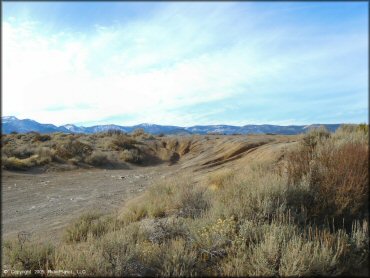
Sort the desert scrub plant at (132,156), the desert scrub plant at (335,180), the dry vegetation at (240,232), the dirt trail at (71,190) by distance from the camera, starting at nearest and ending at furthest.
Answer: the dry vegetation at (240,232) → the desert scrub plant at (335,180) → the dirt trail at (71,190) → the desert scrub plant at (132,156)

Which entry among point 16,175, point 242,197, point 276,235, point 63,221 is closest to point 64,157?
point 16,175

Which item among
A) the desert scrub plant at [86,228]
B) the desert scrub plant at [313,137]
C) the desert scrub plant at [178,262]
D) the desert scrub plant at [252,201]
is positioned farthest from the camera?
the desert scrub plant at [313,137]

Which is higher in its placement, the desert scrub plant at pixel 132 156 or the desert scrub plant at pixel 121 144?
the desert scrub plant at pixel 121 144

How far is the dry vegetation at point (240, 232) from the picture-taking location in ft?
16.5

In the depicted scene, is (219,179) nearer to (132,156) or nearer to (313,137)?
(313,137)

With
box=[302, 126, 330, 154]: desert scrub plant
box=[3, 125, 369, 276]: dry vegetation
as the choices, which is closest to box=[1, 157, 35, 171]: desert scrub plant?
box=[3, 125, 369, 276]: dry vegetation

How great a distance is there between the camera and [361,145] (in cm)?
1074

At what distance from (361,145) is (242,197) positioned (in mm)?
5214

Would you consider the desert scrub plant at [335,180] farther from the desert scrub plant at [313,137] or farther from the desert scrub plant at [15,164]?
the desert scrub plant at [15,164]

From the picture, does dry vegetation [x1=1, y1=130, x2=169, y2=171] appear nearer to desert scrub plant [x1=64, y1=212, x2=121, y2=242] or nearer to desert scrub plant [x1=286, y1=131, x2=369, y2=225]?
desert scrub plant [x1=64, y1=212, x2=121, y2=242]

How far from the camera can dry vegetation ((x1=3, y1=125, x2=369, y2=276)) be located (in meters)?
5.04

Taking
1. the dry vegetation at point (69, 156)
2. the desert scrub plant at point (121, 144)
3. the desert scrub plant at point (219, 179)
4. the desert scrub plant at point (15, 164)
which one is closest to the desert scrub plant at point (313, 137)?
the desert scrub plant at point (219, 179)

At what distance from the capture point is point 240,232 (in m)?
5.89

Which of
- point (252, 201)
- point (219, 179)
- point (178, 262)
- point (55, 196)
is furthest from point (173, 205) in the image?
point (55, 196)
